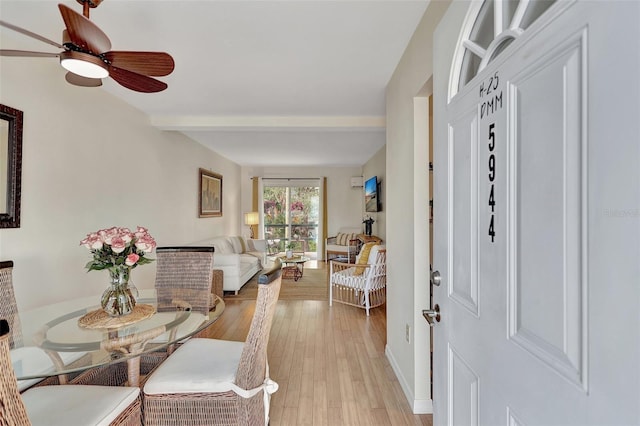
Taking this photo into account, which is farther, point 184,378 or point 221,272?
point 221,272

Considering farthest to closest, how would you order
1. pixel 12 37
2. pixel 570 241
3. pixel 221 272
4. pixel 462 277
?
pixel 221 272 → pixel 12 37 → pixel 462 277 → pixel 570 241

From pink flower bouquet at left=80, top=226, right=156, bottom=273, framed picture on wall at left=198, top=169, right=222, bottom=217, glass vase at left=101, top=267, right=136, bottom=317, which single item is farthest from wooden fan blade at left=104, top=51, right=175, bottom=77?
framed picture on wall at left=198, top=169, right=222, bottom=217

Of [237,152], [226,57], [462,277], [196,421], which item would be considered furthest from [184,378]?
[237,152]

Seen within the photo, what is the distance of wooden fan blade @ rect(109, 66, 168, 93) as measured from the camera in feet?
5.58

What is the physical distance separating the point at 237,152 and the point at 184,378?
518cm

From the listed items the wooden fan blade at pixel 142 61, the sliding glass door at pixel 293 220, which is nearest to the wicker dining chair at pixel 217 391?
the wooden fan blade at pixel 142 61

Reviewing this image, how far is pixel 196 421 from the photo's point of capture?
1455 mm

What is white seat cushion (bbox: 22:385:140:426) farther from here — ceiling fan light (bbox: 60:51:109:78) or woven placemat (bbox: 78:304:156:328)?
ceiling fan light (bbox: 60:51:109:78)

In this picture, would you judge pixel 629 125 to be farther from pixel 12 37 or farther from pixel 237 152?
pixel 237 152

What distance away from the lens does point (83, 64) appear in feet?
5.06

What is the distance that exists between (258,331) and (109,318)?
880 mm

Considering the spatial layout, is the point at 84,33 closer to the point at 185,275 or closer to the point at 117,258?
the point at 117,258

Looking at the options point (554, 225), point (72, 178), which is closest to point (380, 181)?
point (72, 178)

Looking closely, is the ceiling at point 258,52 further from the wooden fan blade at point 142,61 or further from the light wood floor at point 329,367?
the light wood floor at point 329,367
